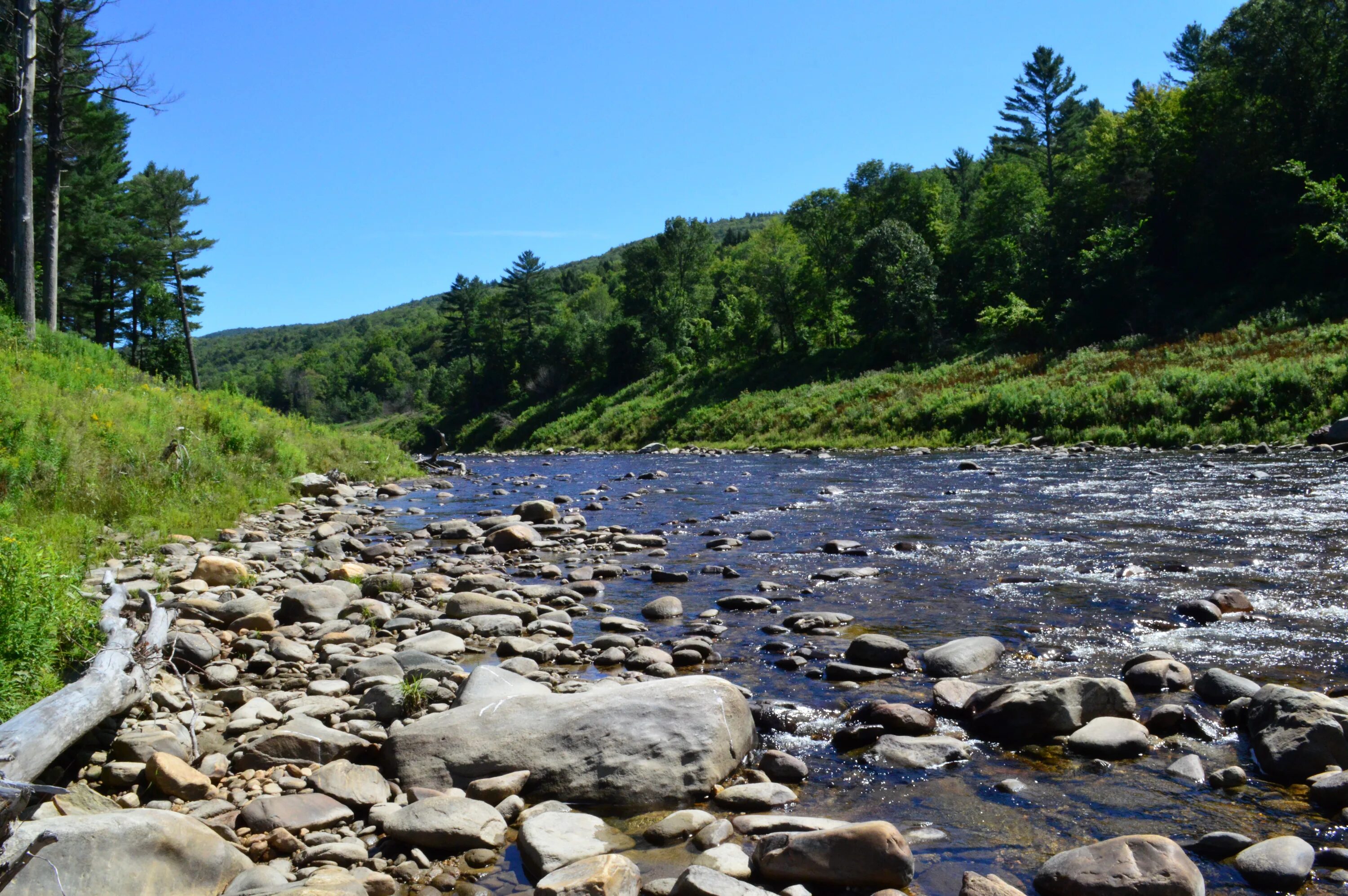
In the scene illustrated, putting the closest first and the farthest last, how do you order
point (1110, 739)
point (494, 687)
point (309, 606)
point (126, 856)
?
point (126, 856) < point (1110, 739) < point (494, 687) < point (309, 606)

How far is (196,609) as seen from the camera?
23.9ft

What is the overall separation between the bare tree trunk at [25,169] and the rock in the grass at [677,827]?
64.2 feet

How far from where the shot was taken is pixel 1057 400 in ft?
95.6

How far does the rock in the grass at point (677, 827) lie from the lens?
4.11 metres

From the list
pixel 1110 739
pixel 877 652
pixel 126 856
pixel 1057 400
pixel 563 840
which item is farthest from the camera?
pixel 1057 400

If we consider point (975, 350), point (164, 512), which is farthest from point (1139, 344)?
point (164, 512)

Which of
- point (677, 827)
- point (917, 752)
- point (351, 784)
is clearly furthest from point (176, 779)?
point (917, 752)

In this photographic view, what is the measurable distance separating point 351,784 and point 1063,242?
47.4 meters

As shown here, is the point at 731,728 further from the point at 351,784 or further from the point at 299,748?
the point at 299,748

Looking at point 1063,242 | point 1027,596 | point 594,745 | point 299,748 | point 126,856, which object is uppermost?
point 1063,242

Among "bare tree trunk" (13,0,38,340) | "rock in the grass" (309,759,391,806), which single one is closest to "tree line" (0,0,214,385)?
"bare tree trunk" (13,0,38,340)

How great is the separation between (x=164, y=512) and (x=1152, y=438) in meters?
25.2

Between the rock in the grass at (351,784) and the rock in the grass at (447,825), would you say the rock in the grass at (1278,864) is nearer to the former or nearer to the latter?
the rock in the grass at (447,825)

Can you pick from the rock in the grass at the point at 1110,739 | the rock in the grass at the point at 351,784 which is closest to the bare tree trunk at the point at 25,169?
the rock in the grass at the point at 351,784
